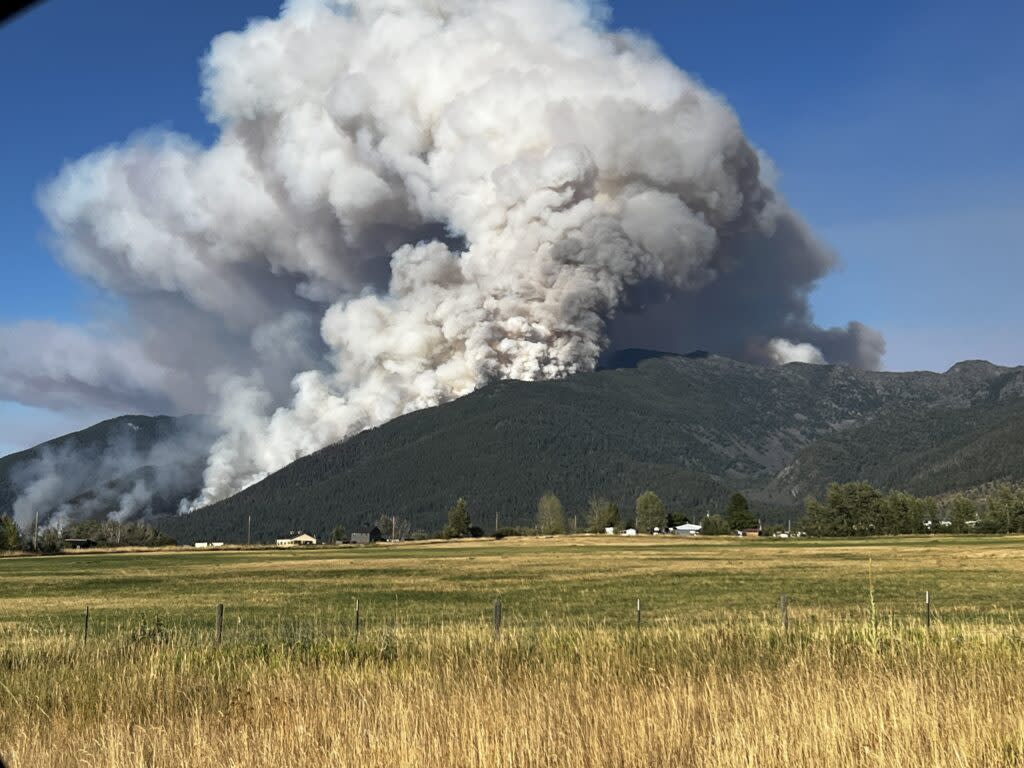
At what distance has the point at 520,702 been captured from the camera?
1312 cm

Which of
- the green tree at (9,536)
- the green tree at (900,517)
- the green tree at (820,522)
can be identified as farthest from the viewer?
the green tree at (820,522)

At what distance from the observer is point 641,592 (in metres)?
52.7

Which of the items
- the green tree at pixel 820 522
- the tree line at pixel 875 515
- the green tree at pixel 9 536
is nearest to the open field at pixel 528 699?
the green tree at pixel 9 536

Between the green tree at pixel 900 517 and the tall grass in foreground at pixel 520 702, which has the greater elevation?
the tall grass in foreground at pixel 520 702

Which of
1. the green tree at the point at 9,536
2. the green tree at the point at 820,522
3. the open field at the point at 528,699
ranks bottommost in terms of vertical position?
the green tree at the point at 820,522

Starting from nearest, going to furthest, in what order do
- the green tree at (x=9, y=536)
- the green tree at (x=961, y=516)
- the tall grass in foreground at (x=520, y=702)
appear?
the tall grass in foreground at (x=520, y=702) < the green tree at (x=9, y=536) < the green tree at (x=961, y=516)

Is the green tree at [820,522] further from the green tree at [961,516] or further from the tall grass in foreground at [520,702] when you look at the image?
the tall grass in foreground at [520,702]

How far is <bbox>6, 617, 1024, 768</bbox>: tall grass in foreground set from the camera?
1059 cm

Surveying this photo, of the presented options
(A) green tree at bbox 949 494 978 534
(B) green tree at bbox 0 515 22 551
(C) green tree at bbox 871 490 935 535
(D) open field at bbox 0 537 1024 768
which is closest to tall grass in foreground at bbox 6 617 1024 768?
(D) open field at bbox 0 537 1024 768

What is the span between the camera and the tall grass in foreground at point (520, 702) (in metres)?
10.6

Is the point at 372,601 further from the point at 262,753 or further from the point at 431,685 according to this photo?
the point at 262,753

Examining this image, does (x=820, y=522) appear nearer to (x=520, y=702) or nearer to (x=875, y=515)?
(x=875, y=515)

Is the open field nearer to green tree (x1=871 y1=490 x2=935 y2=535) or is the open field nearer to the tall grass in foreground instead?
the tall grass in foreground

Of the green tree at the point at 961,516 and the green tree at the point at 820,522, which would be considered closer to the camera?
the green tree at the point at 961,516
